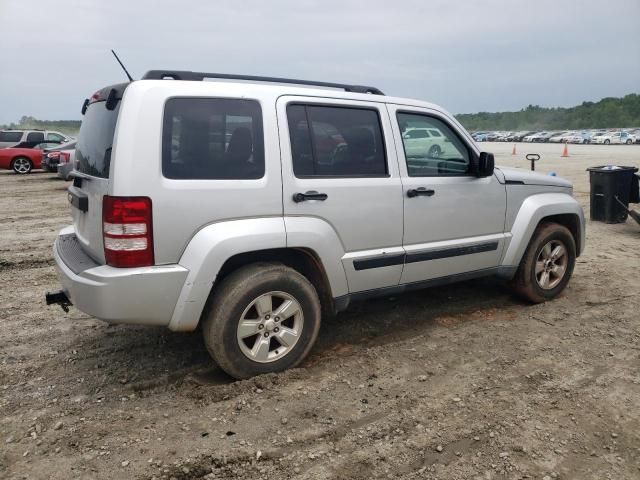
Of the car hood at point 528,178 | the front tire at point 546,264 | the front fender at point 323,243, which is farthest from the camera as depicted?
the front tire at point 546,264

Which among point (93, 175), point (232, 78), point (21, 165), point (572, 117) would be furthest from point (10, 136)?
point (572, 117)

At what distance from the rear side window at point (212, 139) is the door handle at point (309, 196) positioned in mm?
276

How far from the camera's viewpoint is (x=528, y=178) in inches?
182

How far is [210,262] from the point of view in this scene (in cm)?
302

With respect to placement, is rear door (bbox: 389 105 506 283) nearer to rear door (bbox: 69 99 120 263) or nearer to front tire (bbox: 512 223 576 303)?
front tire (bbox: 512 223 576 303)

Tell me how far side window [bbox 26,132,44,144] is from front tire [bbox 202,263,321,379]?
67.2 ft

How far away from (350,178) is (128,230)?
1537mm

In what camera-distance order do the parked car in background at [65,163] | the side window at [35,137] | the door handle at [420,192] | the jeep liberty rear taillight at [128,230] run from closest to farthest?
the jeep liberty rear taillight at [128,230] < the door handle at [420,192] < the parked car in background at [65,163] < the side window at [35,137]

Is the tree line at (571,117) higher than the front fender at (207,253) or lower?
higher

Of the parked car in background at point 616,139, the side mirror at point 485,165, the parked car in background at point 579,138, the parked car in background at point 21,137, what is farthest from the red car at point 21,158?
the parked car in background at point 579,138

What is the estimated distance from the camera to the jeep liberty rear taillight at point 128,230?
285cm

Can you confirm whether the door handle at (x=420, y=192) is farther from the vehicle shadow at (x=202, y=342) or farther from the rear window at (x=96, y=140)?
the rear window at (x=96, y=140)

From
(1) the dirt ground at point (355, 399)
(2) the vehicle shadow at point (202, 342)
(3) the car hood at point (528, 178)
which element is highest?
(3) the car hood at point (528, 178)

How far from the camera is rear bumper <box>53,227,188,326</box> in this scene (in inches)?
114
